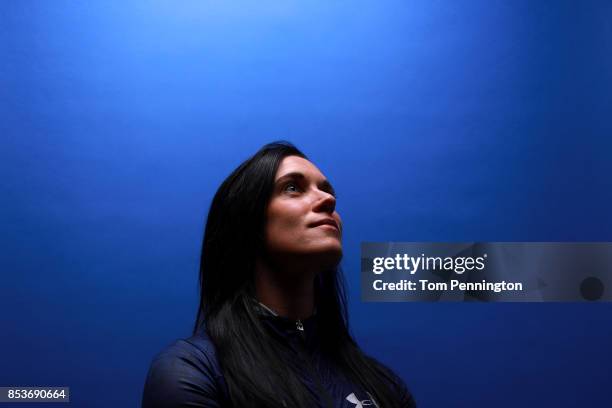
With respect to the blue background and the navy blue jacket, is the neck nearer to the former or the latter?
the navy blue jacket

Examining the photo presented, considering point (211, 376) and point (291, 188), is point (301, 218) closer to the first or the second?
point (291, 188)

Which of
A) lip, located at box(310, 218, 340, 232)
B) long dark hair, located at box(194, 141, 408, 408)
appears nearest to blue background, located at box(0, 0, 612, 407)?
long dark hair, located at box(194, 141, 408, 408)

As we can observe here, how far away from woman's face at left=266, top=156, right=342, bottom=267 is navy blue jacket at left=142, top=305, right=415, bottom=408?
0.14 m

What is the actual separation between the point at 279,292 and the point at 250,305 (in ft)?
0.23

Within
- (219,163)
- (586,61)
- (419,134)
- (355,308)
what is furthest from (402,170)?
(586,61)

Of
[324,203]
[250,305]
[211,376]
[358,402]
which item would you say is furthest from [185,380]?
[324,203]

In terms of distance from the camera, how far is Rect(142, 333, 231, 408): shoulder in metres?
1.00

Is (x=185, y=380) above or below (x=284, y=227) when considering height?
below

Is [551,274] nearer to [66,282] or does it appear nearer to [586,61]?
[586,61]

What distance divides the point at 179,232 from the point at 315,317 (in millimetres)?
626

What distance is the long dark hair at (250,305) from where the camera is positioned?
110 centimetres

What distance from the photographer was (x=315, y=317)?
132 centimetres

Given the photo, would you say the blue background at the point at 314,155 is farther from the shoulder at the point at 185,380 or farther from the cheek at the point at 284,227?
the shoulder at the point at 185,380

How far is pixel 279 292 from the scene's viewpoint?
1256 mm
